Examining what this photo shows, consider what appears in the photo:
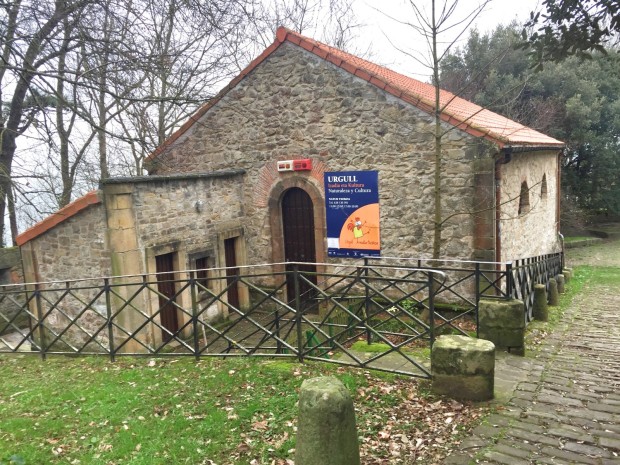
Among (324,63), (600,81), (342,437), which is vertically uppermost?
(600,81)

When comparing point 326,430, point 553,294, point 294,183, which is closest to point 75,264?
point 294,183

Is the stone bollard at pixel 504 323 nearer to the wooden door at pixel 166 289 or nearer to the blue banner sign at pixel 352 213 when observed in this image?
the blue banner sign at pixel 352 213

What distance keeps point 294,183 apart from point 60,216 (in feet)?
16.3

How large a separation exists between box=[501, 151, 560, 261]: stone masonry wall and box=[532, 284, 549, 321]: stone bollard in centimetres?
159

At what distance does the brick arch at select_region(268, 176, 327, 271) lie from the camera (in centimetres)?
1141

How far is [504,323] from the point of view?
20.6ft

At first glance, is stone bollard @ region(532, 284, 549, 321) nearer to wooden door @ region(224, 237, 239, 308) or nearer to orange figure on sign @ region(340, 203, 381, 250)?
orange figure on sign @ region(340, 203, 381, 250)

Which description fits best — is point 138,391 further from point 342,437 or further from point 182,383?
point 342,437

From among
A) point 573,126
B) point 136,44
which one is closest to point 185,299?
point 136,44

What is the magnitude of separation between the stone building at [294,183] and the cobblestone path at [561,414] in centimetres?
335

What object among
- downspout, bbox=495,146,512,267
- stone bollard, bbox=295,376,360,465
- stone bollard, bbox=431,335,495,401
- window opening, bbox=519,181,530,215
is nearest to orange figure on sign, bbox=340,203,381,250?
downspout, bbox=495,146,512,267

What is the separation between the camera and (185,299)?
34.5 ft

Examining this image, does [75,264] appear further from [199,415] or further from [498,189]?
[498,189]

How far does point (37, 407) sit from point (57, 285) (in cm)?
480
